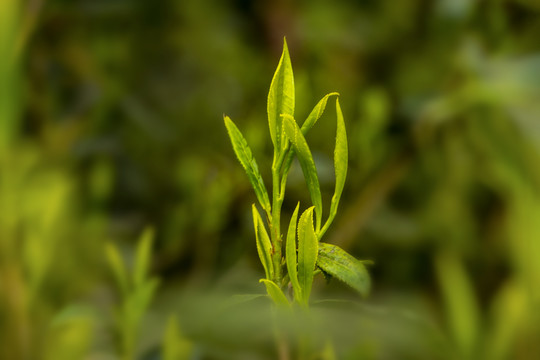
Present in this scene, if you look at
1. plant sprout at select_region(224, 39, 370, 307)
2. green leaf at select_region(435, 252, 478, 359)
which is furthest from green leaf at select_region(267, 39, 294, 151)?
green leaf at select_region(435, 252, 478, 359)

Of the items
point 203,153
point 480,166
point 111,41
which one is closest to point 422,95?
point 480,166

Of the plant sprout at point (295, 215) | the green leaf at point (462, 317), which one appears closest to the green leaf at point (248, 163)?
the plant sprout at point (295, 215)

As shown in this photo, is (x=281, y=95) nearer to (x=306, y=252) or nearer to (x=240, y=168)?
(x=306, y=252)

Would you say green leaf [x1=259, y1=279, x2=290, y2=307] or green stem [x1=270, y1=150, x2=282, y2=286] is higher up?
green stem [x1=270, y1=150, x2=282, y2=286]

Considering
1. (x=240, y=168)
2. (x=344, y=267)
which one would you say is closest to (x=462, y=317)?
(x=344, y=267)

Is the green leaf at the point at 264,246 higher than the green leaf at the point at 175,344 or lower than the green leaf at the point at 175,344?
higher

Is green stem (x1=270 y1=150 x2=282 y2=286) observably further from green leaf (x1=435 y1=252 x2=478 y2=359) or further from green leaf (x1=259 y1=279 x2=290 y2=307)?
green leaf (x1=435 y1=252 x2=478 y2=359)

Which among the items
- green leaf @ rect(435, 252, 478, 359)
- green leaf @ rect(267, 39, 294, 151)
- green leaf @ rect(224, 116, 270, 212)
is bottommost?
green leaf @ rect(435, 252, 478, 359)

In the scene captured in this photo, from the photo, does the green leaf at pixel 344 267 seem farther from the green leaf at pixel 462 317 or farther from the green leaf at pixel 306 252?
the green leaf at pixel 462 317
